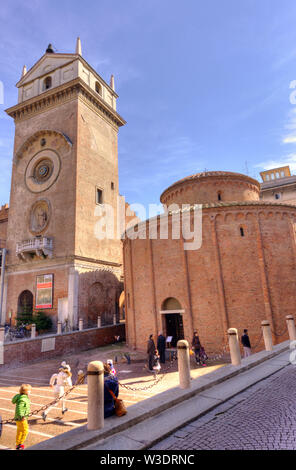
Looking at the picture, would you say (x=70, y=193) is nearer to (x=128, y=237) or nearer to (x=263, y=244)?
(x=128, y=237)

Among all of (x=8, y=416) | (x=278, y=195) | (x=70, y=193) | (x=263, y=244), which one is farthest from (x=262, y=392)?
(x=278, y=195)

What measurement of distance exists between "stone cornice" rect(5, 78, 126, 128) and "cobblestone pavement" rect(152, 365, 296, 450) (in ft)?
88.2

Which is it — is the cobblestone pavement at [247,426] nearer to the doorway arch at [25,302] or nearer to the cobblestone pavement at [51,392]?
the cobblestone pavement at [51,392]

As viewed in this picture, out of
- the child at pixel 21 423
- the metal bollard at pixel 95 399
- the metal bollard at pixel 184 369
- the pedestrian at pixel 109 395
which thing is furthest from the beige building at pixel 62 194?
the metal bollard at pixel 95 399

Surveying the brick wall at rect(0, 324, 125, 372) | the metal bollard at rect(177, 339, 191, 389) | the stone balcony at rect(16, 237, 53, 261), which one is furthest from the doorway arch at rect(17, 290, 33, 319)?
the metal bollard at rect(177, 339, 191, 389)

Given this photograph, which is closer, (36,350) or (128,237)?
(36,350)

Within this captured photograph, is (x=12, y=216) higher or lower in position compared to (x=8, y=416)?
higher

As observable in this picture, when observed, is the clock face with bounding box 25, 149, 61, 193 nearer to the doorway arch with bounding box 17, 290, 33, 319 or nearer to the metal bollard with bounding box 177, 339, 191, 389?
the doorway arch with bounding box 17, 290, 33, 319

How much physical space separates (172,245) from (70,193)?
36.5ft

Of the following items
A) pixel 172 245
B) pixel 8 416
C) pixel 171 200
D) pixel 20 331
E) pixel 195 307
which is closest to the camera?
pixel 8 416

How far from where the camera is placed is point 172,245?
17344 mm

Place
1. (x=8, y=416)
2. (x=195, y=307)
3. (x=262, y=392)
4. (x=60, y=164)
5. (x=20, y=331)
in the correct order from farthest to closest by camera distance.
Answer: (x=60, y=164)
(x=20, y=331)
(x=195, y=307)
(x=8, y=416)
(x=262, y=392)

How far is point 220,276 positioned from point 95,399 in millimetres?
11210

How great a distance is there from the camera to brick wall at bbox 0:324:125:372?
1559 centimetres
